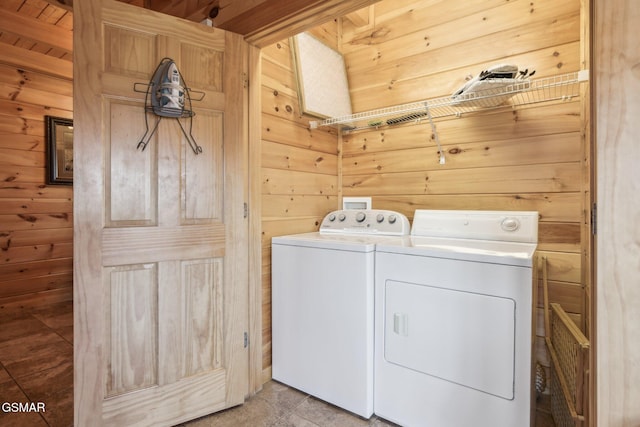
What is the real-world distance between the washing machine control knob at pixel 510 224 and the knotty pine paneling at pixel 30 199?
159 inches

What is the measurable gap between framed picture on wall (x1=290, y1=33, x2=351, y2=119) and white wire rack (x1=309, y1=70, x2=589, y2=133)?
0.12 m

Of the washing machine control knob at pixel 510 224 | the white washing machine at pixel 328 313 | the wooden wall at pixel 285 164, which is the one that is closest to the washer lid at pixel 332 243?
the white washing machine at pixel 328 313

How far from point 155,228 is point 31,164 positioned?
2774 millimetres

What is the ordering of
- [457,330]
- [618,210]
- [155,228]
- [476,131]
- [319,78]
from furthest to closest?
[319,78]
[476,131]
[155,228]
[457,330]
[618,210]

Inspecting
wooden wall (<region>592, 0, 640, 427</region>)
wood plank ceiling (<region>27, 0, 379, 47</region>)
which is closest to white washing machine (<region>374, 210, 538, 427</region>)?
wooden wall (<region>592, 0, 640, 427</region>)

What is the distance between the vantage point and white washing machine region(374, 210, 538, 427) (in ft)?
4.29

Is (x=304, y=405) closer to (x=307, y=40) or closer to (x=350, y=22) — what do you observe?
(x=307, y=40)

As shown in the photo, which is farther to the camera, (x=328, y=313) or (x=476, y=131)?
(x=476, y=131)

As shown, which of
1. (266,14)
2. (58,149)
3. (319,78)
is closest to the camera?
(266,14)

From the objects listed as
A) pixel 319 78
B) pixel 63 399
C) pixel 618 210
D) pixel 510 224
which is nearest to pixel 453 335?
pixel 510 224

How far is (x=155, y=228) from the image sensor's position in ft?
5.09

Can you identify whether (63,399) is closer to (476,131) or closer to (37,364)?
(37,364)

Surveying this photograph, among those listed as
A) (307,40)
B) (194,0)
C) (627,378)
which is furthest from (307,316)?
(194,0)

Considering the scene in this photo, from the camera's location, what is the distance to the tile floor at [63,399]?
5.45 feet
